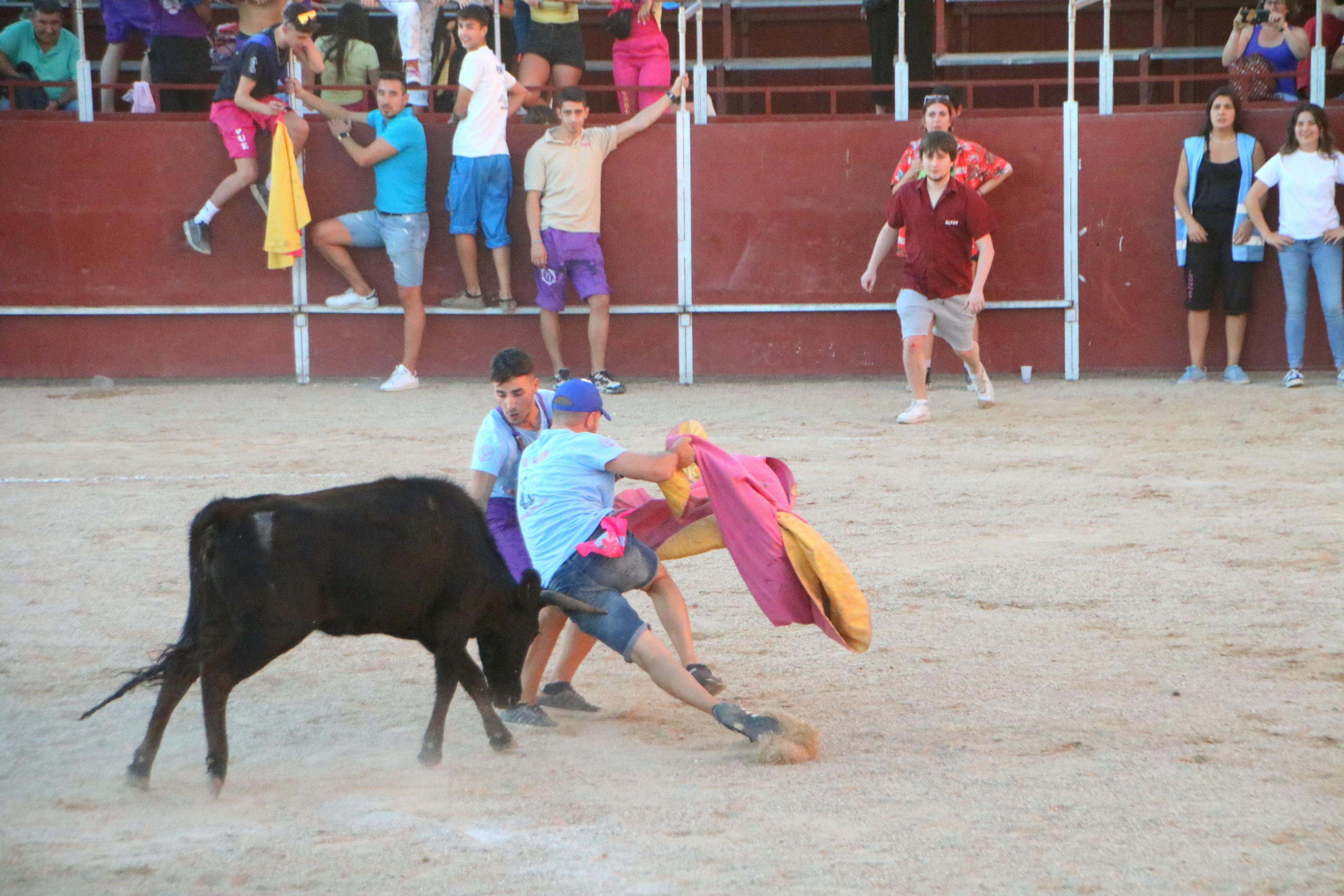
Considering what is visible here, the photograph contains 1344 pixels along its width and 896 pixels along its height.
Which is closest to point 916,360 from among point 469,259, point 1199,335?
point 1199,335

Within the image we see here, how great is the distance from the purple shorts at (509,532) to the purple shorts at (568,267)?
6772mm

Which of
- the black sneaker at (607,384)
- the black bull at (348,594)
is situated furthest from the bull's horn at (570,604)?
the black sneaker at (607,384)

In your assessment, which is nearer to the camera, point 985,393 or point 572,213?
point 985,393

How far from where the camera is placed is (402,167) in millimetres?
11164

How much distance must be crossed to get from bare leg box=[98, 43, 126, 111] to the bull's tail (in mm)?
9170

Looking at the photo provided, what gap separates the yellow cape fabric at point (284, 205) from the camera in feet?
36.7

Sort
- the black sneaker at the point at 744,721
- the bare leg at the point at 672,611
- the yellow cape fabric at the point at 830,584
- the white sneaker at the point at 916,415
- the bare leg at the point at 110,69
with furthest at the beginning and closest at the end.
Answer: the bare leg at the point at 110,69
the white sneaker at the point at 916,415
the bare leg at the point at 672,611
the yellow cape fabric at the point at 830,584
the black sneaker at the point at 744,721

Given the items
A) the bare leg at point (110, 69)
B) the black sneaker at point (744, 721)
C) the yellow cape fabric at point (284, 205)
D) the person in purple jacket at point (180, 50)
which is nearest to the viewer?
the black sneaker at point (744, 721)

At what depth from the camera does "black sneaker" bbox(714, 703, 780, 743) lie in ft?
12.9

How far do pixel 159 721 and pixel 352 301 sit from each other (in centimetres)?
814

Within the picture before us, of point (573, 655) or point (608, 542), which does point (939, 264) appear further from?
point (608, 542)

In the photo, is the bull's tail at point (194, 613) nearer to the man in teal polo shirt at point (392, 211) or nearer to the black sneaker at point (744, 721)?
the black sneaker at point (744, 721)

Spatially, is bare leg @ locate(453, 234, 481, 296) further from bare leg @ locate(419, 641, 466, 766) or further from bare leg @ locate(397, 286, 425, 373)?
bare leg @ locate(419, 641, 466, 766)

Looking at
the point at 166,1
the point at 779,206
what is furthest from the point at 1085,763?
the point at 166,1
